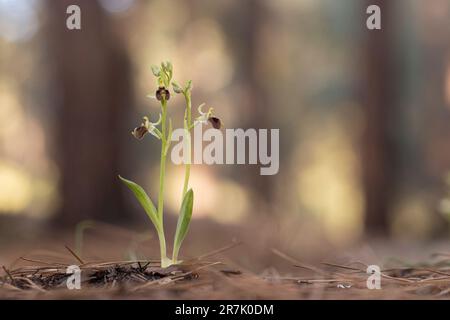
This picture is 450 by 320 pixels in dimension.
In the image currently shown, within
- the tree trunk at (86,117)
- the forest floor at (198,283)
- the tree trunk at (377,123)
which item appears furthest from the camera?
the tree trunk at (377,123)

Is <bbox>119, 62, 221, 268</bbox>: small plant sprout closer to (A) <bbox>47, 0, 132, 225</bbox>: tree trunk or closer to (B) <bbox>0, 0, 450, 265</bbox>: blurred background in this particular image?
(B) <bbox>0, 0, 450, 265</bbox>: blurred background

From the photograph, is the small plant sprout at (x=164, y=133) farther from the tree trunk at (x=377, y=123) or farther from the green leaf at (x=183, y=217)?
the tree trunk at (x=377, y=123)

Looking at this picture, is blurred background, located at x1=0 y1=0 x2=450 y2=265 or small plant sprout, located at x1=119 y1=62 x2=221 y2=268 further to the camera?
blurred background, located at x1=0 y1=0 x2=450 y2=265

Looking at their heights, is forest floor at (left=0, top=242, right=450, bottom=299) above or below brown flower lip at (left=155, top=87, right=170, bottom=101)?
below

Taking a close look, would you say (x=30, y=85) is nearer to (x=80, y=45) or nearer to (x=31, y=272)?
(x=80, y=45)

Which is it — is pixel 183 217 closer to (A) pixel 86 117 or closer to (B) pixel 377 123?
(A) pixel 86 117

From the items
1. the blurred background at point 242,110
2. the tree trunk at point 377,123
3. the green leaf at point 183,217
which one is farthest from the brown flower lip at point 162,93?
the tree trunk at point 377,123

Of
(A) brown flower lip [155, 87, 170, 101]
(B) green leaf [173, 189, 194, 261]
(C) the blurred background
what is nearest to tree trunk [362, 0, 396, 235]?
(C) the blurred background
